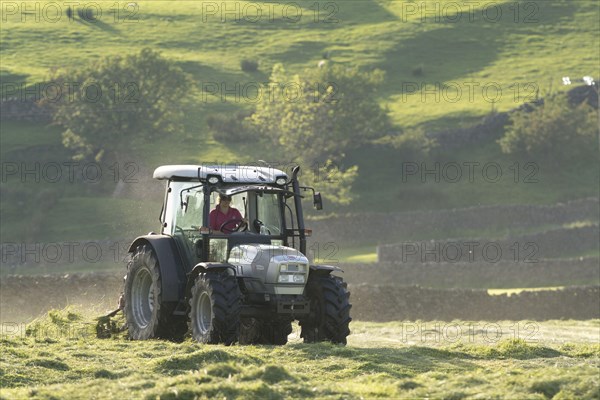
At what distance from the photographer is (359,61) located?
88.6m

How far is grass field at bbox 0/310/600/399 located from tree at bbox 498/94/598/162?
181ft

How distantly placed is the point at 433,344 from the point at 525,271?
79.5 ft

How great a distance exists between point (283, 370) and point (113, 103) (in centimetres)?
5774

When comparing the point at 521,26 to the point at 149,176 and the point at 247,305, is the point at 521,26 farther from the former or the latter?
the point at 247,305

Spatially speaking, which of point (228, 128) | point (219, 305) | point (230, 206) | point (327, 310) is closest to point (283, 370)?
point (219, 305)

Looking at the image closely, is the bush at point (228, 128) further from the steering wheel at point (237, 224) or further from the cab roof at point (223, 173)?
the steering wheel at point (237, 224)

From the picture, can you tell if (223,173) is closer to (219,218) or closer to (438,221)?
(219,218)

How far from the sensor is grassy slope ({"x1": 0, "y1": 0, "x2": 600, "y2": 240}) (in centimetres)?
6762

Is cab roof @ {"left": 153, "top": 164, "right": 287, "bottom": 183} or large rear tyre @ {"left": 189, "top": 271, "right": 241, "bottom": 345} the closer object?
large rear tyre @ {"left": 189, "top": 271, "right": 241, "bottom": 345}

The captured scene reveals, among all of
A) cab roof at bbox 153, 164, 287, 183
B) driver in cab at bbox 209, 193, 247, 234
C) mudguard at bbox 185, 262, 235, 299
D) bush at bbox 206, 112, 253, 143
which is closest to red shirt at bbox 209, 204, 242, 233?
driver in cab at bbox 209, 193, 247, 234

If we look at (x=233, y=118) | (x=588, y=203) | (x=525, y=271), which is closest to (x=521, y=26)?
(x=233, y=118)

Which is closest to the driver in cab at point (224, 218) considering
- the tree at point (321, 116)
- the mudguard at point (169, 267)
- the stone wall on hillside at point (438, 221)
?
the mudguard at point (169, 267)

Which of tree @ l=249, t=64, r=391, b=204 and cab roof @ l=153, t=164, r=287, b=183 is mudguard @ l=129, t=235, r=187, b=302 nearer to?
cab roof @ l=153, t=164, r=287, b=183

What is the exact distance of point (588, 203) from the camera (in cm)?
5994
